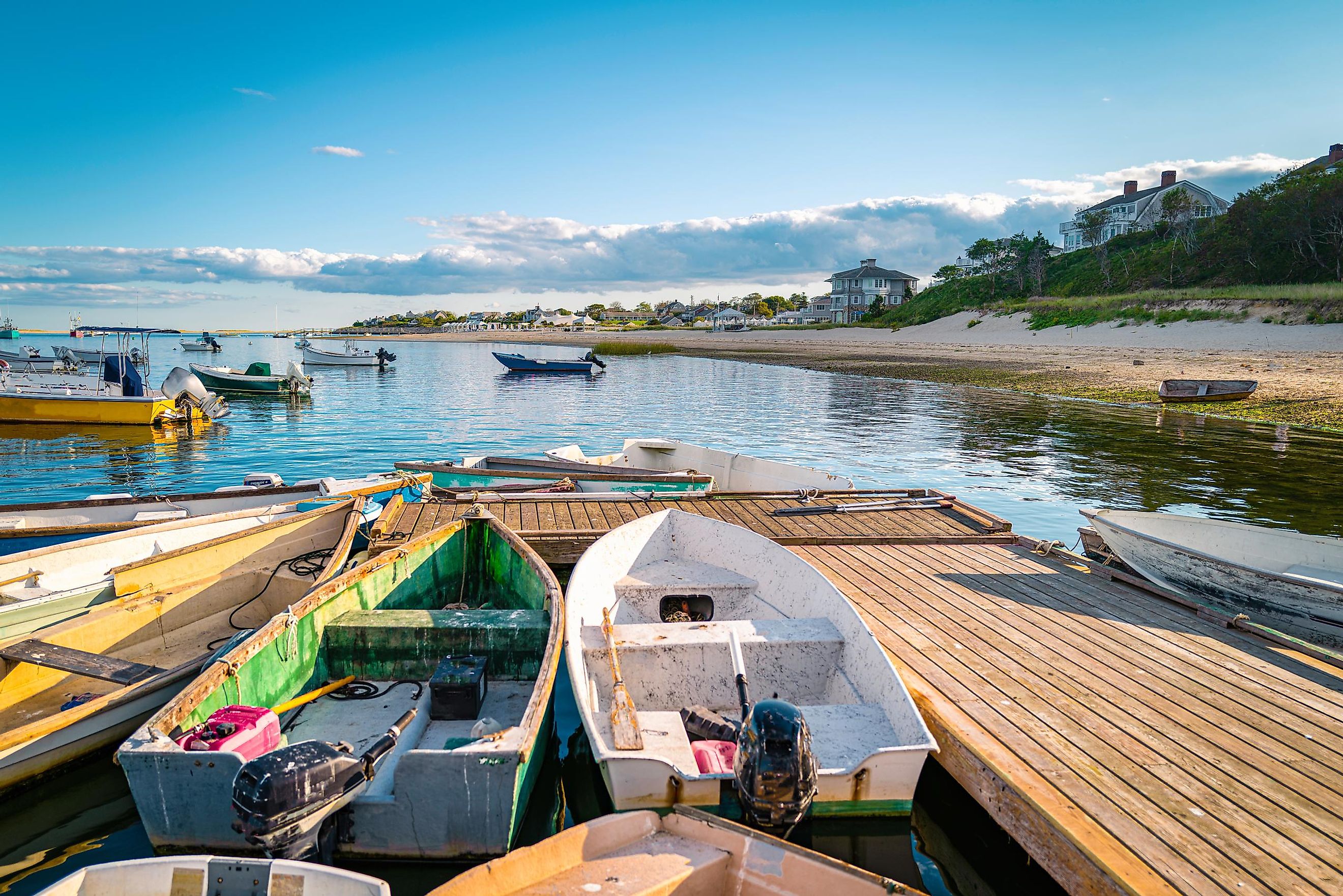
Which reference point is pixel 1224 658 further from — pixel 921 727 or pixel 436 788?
pixel 436 788

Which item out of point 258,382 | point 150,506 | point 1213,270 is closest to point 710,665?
point 150,506

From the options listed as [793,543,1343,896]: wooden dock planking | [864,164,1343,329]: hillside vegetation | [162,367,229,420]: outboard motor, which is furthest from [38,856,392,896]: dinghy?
[864,164,1343,329]: hillside vegetation

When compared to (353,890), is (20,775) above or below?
below

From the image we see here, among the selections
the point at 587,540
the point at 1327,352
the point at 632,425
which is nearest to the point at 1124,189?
the point at 1327,352

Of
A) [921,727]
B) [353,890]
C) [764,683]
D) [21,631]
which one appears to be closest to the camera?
[353,890]

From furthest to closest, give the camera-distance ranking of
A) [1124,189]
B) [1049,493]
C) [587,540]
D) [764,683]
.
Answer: [1124,189] → [1049,493] → [587,540] → [764,683]

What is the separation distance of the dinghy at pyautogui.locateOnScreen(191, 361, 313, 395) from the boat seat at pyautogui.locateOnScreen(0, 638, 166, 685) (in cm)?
3625

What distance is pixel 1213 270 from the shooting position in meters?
48.6

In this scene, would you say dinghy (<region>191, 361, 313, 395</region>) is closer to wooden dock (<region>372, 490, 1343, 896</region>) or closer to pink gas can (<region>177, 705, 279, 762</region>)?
wooden dock (<region>372, 490, 1343, 896</region>)

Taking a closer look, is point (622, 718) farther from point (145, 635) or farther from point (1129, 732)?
point (145, 635)

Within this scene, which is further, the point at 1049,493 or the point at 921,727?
the point at 1049,493

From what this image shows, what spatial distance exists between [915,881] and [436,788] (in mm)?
Result: 2783

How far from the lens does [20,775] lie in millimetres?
4469

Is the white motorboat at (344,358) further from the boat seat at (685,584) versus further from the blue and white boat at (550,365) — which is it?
the boat seat at (685,584)
